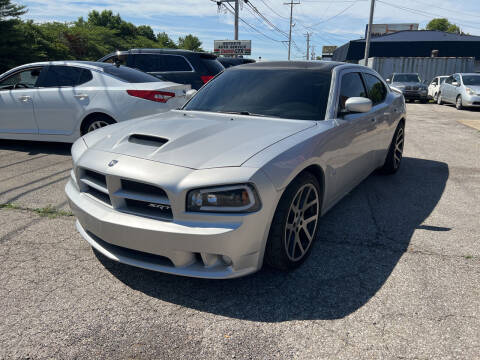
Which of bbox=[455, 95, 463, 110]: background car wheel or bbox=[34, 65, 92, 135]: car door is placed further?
bbox=[455, 95, 463, 110]: background car wheel

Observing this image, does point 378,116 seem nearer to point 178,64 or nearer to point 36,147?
point 178,64

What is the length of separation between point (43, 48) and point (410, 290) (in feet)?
71.4

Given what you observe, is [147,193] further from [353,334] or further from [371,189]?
[371,189]

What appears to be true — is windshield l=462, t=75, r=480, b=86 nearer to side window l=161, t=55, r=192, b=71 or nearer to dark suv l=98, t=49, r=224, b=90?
dark suv l=98, t=49, r=224, b=90

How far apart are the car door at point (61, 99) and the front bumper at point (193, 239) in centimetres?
433

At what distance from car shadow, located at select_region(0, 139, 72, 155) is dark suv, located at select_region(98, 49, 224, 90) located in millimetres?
2518

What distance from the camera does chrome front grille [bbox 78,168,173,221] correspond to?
2.45 m

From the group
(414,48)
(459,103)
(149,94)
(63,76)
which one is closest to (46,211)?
(149,94)

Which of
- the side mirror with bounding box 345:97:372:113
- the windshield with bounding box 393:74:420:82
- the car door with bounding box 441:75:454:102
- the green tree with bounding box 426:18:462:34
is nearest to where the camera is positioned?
the side mirror with bounding box 345:97:372:113

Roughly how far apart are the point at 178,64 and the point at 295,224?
692 cm

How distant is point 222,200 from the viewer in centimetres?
Result: 237

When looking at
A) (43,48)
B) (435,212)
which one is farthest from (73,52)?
(435,212)

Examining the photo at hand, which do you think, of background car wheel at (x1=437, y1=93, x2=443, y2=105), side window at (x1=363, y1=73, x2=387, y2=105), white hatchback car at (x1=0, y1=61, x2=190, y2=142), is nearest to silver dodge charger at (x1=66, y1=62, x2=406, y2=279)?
side window at (x1=363, y1=73, x2=387, y2=105)

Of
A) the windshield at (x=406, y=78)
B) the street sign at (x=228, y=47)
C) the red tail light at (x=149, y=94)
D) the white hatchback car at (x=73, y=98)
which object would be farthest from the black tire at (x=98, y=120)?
the street sign at (x=228, y=47)
